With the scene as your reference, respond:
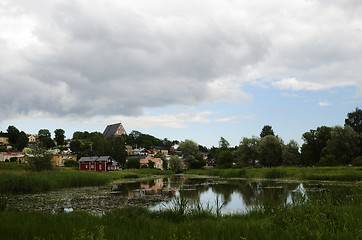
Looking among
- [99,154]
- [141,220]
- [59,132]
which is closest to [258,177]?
[141,220]

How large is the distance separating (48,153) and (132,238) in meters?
36.5

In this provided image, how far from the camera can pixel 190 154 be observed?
293 ft

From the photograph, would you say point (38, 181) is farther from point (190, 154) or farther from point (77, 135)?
point (77, 135)

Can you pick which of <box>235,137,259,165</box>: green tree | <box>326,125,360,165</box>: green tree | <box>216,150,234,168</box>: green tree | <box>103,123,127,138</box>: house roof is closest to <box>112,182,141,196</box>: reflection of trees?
<box>326,125,360,165</box>: green tree

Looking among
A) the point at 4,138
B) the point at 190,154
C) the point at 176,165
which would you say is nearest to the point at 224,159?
the point at 190,154

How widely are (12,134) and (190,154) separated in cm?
9739

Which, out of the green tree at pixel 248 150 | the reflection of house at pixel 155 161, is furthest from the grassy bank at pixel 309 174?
the reflection of house at pixel 155 161

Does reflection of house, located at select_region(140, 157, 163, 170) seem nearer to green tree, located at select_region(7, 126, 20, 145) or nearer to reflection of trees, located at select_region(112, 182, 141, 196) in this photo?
reflection of trees, located at select_region(112, 182, 141, 196)

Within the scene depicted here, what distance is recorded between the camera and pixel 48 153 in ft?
128

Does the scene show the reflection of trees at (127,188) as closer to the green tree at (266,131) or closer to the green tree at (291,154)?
the green tree at (291,154)

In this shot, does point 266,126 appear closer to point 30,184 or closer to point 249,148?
point 249,148

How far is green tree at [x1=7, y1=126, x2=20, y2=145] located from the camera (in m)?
137

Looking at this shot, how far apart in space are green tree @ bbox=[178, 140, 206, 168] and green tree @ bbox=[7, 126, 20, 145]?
308 feet

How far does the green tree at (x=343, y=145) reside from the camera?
2217 inches
